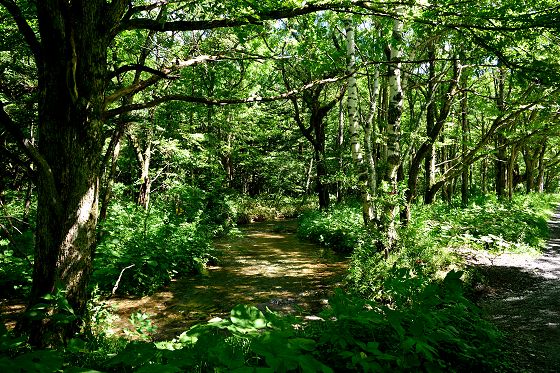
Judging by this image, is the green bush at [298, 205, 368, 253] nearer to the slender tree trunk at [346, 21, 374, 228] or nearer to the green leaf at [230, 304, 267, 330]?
the slender tree trunk at [346, 21, 374, 228]

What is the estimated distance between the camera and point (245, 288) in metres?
8.90

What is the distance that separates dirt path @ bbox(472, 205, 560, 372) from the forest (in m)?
0.05

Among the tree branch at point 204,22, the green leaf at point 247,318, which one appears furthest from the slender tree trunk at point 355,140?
the green leaf at point 247,318

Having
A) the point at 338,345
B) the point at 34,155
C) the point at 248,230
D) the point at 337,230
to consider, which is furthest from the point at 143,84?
the point at 248,230

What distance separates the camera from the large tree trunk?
3072 millimetres

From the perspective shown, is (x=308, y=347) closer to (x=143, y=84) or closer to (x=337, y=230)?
(x=143, y=84)

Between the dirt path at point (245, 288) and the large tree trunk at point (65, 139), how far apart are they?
9.08 feet

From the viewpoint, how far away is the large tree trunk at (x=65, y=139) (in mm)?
3072

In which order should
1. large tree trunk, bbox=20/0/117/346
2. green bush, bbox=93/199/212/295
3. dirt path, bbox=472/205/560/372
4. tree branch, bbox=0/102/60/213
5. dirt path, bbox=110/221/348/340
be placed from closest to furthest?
1. tree branch, bbox=0/102/60/213
2. large tree trunk, bbox=20/0/117/346
3. dirt path, bbox=472/205/560/372
4. dirt path, bbox=110/221/348/340
5. green bush, bbox=93/199/212/295

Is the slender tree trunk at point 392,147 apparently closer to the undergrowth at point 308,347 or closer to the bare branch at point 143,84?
the undergrowth at point 308,347

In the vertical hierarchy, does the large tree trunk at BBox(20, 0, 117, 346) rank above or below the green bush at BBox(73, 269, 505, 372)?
above

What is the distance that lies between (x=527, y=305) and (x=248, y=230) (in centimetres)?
1584

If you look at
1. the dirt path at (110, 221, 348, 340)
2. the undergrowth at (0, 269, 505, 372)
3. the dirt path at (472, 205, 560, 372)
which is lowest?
the dirt path at (110, 221, 348, 340)

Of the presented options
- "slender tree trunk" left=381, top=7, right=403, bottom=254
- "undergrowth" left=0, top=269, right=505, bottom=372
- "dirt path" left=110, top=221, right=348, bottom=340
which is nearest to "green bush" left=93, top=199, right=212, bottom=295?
"dirt path" left=110, top=221, right=348, bottom=340
